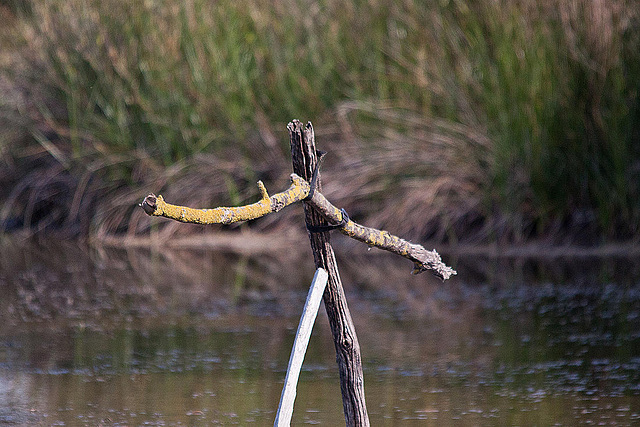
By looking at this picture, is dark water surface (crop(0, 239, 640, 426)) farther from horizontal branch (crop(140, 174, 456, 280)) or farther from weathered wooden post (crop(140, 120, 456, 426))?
horizontal branch (crop(140, 174, 456, 280))

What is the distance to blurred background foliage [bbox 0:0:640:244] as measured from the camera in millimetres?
6633

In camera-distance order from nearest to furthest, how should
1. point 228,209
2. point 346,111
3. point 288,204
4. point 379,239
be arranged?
point 228,209
point 288,204
point 379,239
point 346,111

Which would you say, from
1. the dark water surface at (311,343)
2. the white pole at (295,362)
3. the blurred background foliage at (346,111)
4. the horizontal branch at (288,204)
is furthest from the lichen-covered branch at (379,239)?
the blurred background foliage at (346,111)

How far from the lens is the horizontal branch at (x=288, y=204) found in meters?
2.19

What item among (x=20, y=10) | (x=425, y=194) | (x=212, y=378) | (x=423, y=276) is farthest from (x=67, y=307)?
(x=20, y=10)

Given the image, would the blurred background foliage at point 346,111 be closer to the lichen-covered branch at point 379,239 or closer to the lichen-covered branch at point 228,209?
the lichen-covered branch at point 379,239

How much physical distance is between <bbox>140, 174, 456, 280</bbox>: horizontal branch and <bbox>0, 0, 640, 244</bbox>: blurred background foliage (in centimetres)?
401

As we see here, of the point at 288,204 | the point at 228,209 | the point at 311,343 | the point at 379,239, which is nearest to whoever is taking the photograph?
the point at 228,209

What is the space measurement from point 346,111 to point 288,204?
16.7 ft

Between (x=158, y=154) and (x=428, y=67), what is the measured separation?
2299 mm

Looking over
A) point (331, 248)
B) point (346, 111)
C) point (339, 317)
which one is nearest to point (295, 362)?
point (339, 317)

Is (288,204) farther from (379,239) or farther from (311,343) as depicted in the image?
(311,343)

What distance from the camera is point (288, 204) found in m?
2.47

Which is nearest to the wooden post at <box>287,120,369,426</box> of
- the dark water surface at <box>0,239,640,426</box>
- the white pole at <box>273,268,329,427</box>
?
the white pole at <box>273,268,329,427</box>
